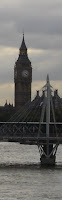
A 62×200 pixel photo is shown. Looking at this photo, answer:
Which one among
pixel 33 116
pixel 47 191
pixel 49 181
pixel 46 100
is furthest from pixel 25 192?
pixel 33 116

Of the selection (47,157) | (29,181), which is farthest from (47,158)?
(29,181)

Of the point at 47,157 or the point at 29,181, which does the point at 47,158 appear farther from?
the point at 29,181

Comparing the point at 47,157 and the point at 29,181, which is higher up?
the point at 47,157

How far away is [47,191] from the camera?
60094 mm

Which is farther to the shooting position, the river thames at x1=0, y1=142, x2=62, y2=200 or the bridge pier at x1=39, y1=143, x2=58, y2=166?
the bridge pier at x1=39, y1=143, x2=58, y2=166

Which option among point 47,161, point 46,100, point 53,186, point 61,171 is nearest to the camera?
point 53,186

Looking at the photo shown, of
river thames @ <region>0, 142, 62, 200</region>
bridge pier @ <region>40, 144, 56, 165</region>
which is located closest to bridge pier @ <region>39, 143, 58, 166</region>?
bridge pier @ <region>40, 144, 56, 165</region>

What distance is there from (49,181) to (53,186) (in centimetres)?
366

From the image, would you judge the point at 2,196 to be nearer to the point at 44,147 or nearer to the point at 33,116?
the point at 44,147

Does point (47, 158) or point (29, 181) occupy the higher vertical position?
point (47, 158)

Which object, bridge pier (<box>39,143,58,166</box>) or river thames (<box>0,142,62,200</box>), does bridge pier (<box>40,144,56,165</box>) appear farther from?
river thames (<box>0,142,62,200</box>)

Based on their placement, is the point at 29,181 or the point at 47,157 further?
the point at 47,157

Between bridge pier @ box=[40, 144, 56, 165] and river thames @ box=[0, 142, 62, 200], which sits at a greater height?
bridge pier @ box=[40, 144, 56, 165]

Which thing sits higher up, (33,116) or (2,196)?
(33,116)
